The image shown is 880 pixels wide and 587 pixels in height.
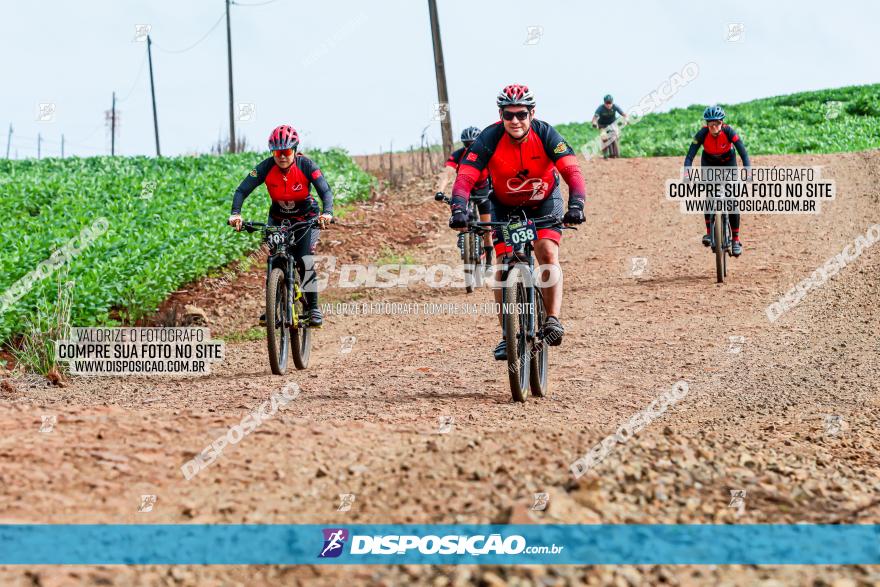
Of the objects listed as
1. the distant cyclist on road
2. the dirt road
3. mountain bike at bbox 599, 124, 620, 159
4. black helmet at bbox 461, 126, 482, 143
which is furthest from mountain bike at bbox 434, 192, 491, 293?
mountain bike at bbox 599, 124, 620, 159

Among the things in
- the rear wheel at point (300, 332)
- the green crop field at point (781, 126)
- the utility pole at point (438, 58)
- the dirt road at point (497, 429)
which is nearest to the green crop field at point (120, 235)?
the dirt road at point (497, 429)

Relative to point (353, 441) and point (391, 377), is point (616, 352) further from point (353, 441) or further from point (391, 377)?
point (353, 441)

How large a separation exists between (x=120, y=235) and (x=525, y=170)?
11.2 m

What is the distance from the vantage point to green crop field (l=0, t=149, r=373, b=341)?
537 inches

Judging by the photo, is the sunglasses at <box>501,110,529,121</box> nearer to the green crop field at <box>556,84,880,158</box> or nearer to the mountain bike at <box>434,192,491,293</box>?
the mountain bike at <box>434,192,491,293</box>

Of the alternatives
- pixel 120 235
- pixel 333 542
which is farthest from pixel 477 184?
pixel 333 542

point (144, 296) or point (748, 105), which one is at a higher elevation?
point (748, 105)

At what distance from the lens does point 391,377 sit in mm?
9320

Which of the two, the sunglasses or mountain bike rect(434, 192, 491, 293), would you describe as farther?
mountain bike rect(434, 192, 491, 293)

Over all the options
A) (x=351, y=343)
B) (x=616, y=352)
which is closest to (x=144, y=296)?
(x=351, y=343)

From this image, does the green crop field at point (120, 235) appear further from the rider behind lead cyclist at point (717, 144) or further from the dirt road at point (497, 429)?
the rider behind lead cyclist at point (717, 144)

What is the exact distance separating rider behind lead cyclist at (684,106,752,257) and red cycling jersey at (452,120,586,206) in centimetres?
591

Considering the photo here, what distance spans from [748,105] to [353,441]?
4662cm

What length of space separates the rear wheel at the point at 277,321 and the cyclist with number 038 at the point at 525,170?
7.70ft
